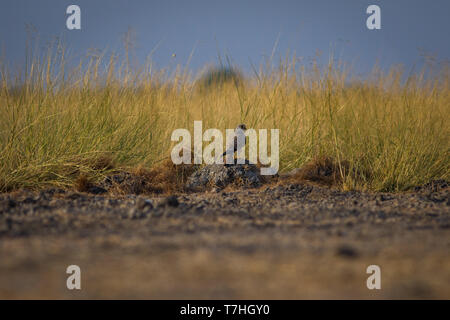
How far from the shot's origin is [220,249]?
7.13ft

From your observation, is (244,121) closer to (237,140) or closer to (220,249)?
(237,140)

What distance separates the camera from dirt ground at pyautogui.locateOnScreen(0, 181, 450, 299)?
5.68 feet

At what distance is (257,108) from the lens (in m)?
5.92

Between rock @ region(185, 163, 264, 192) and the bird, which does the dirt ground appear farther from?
the bird

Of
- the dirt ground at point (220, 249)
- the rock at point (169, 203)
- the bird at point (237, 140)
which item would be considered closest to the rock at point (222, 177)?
the bird at point (237, 140)

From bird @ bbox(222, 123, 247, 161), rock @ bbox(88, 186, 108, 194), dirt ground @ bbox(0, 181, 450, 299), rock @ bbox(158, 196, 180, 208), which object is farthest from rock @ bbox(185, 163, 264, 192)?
rock @ bbox(158, 196, 180, 208)

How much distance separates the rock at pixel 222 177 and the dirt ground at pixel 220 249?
1088 millimetres

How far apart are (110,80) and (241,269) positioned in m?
3.94

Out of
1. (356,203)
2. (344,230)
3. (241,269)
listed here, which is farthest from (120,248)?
(356,203)

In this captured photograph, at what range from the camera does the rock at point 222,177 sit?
15.8 feet

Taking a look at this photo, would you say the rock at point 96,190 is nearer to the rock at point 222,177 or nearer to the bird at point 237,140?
the rock at point 222,177

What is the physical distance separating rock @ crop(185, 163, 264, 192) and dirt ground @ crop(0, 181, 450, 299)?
42.8 inches

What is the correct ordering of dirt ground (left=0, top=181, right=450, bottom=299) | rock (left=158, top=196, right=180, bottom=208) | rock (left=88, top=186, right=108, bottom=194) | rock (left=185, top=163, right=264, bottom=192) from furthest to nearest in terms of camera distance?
1. rock (left=185, top=163, right=264, bottom=192)
2. rock (left=88, top=186, right=108, bottom=194)
3. rock (left=158, top=196, right=180, bottom=208)
4. dirt ground (left=0, top=181, right=450, bottom=299)

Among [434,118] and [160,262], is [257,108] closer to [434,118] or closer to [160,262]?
[434,118]
